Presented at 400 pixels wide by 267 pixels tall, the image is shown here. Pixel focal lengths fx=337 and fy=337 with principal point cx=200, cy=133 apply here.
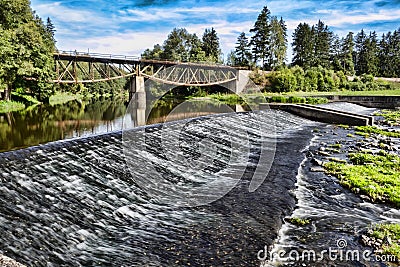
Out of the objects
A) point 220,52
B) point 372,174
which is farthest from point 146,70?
point 372,174

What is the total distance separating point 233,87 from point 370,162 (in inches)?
1741

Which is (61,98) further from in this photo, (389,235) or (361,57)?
(361,57)

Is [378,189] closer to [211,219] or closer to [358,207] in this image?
[358,207]

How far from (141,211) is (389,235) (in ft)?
17.0

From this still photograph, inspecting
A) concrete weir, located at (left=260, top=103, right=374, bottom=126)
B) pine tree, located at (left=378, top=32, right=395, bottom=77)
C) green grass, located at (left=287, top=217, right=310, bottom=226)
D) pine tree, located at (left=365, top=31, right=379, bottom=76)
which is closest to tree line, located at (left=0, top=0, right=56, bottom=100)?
concrete weir, located at (left=260, top=103, right=374, bottom=126)

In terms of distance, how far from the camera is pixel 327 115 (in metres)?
25.7

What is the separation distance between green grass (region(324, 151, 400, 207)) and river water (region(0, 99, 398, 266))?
448 millimetres

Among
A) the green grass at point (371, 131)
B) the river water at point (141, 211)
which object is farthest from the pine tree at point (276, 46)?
the river water at point (141, 211)

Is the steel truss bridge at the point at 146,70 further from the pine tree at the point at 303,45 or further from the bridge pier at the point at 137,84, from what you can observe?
the pine tree at the point at 303,45

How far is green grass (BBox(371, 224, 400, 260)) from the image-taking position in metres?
5.98

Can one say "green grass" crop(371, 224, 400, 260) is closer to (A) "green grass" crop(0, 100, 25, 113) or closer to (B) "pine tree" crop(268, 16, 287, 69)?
(A) "green grass" crop(0, 100, 25, 113)

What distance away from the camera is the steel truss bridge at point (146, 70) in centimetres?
3841

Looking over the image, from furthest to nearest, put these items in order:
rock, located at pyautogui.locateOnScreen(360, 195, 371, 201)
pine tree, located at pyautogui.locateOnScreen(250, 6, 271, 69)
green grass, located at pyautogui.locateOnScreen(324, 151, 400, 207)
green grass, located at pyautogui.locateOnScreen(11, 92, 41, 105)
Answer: pine tree, located at pyautogui.locateOnScreen(250, 6, 271, 69)
green grass, located at pyautogui.locateOnScreen(11, 92, 41, 105)
green grass, located at pyautogui.locateOnScreen(324, 151, 400, 207)
rock, located at pyautogui.locateOnScreen(360, 195, 371, 201)

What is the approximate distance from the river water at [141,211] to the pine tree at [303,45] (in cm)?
6581
